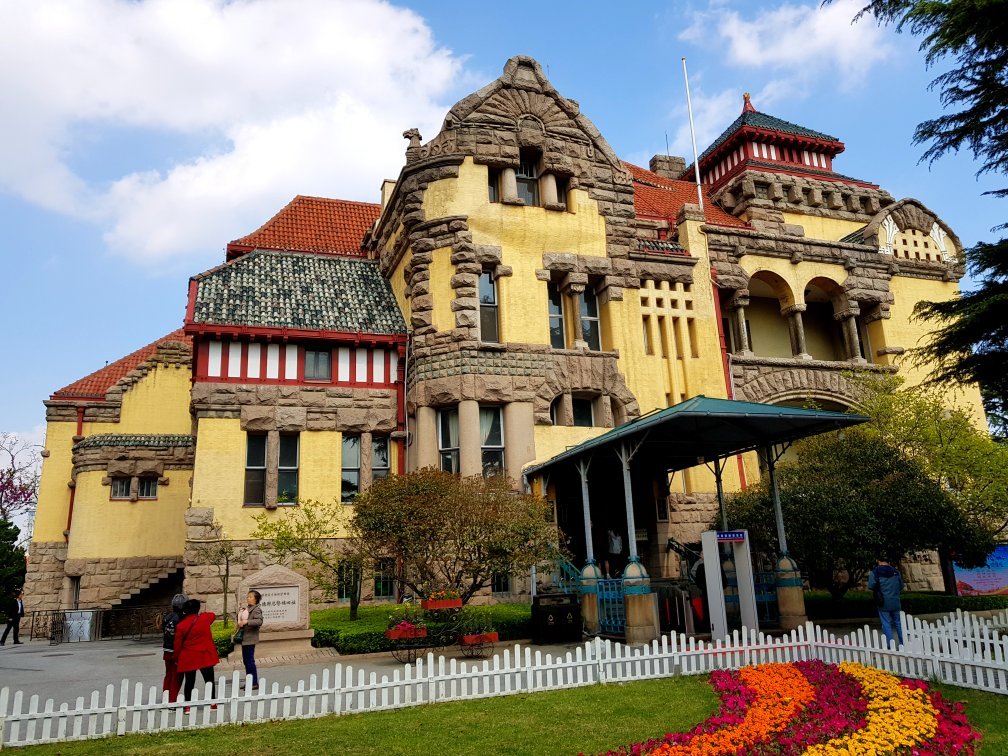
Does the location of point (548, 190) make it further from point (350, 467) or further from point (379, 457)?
point (350, 467)

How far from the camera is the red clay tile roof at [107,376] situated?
28.4 meters

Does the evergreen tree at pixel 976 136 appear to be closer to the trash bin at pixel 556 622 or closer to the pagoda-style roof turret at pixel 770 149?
the trash bin at pixel 556 622

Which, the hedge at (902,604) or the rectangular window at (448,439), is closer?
the hedge at (902,604)

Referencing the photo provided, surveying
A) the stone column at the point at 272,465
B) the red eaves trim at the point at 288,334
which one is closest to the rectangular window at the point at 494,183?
the red eaves trim at the point at 288,334

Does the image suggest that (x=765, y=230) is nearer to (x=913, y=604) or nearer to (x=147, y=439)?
(x=913, y=604)

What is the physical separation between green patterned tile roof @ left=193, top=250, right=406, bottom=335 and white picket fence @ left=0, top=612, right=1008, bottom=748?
11859 millimetres

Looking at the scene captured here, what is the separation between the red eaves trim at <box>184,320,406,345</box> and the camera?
68.1ft

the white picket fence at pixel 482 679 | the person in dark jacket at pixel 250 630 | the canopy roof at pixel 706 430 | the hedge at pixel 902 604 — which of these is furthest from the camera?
the hedge at pixel 902 604

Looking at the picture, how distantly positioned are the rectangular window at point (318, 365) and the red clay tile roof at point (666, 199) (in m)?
12.4

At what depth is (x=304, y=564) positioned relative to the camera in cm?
1945

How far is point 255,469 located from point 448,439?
5483mm

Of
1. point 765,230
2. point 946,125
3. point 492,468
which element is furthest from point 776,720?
point 765,230

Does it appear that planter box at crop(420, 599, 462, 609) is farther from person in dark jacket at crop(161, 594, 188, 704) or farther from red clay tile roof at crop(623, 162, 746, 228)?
red clay tile roof at crop(623, 162, 746, 228)

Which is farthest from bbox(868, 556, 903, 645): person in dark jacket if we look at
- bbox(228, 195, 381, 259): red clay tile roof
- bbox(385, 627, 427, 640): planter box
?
bbox(228, 195, 381, 259): red clay tile roof
